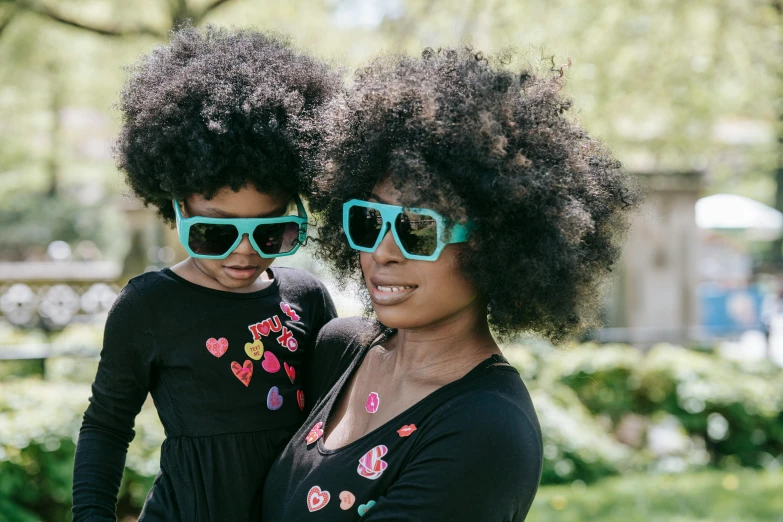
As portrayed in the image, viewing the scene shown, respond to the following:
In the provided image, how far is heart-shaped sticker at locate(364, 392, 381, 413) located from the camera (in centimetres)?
219

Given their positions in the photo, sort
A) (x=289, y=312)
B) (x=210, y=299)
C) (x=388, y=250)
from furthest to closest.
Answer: (x=289, y=312), (x=210, y=299), (x=388, y=250)

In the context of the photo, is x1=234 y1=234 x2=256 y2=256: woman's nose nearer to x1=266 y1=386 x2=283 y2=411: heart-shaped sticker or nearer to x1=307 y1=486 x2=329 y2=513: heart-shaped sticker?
x1=266 y1=386 x2=283 y2=411: heart-shaped sticker

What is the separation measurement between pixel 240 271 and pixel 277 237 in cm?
15

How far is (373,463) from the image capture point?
201cm

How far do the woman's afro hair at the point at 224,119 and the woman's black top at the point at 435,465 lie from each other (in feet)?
2.40

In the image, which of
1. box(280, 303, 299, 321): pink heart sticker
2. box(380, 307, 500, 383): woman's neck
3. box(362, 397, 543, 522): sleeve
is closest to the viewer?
box(362, 397, 543, 522): sleeve

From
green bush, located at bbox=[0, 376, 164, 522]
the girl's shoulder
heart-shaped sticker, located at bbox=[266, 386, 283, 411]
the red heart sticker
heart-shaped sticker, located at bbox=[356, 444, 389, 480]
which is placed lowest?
green bush, located at bbox=[0, 376, 164, 522]

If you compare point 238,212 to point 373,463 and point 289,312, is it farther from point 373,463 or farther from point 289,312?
point 373,463

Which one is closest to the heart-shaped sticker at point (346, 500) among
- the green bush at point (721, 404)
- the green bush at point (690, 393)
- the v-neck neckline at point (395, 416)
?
the v-neck neckline at point (395, 416)

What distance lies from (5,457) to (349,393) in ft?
10.6

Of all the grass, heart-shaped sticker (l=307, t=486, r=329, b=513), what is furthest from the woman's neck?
the grass

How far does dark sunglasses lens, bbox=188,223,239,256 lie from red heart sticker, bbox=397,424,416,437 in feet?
2.42

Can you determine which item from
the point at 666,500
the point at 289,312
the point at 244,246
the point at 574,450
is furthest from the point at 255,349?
the point at 574,450

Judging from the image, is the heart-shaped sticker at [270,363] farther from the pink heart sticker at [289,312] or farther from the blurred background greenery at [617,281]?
the blurred background greenery at [617,281]
